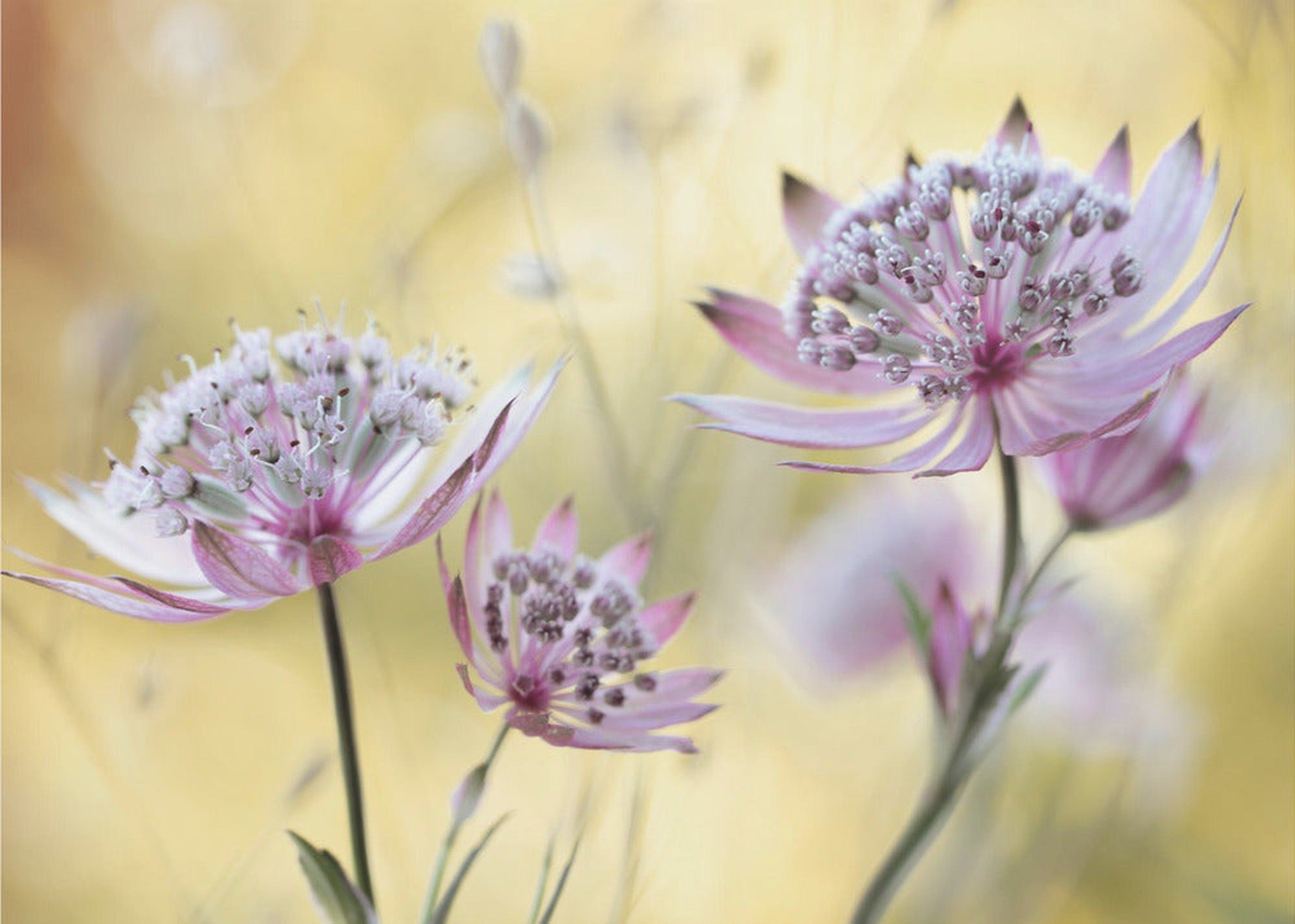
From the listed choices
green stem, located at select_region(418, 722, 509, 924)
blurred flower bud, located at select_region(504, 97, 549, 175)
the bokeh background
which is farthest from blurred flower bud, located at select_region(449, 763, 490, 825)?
blurred flower bud, located at select_region(504, 97, 549, 175)

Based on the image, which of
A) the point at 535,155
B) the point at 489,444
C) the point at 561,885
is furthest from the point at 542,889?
the point at 535,155

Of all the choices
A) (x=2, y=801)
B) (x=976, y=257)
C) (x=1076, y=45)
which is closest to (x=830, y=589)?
(x=976, y=257)

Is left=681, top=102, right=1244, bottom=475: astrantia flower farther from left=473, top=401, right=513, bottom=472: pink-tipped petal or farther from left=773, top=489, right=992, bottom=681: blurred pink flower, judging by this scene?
left=773, top=489, right=992, bottom=681: blurred pink flower

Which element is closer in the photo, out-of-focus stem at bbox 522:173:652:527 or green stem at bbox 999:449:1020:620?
green stem at bbox 999:449:1020:620

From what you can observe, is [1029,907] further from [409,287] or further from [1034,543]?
[409,287]

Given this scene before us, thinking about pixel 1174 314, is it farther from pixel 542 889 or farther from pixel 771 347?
pixel 542 889

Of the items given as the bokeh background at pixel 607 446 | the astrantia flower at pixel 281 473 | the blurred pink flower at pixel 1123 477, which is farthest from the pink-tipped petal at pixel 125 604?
the blurred pink flower at pixel 1123 477
